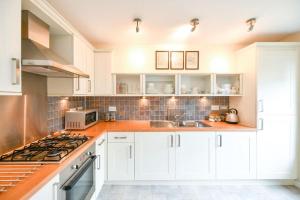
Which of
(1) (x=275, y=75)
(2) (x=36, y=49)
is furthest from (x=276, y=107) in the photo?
(2) (x=36, y=49)

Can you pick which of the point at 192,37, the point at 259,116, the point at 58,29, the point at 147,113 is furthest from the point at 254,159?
the point at 58,29

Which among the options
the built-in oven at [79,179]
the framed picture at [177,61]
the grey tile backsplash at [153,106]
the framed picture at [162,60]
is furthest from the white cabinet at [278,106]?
the built-in oven at [79,179]

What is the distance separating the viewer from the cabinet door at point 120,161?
9.39 feet

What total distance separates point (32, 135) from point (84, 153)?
652 millimetres

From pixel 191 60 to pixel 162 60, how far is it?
1.73ft

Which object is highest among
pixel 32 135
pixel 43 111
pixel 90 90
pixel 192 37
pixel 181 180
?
pixel 192 37

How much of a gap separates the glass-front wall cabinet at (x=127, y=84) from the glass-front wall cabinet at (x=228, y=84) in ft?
4.47

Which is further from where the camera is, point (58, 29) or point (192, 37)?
point (192, 37)

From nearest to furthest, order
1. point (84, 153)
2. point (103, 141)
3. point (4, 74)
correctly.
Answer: point (4, 74) < point (84, 153) < point (103, 141)

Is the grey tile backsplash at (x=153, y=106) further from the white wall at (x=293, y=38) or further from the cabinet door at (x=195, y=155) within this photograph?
the white wall at (x=293, y=38)

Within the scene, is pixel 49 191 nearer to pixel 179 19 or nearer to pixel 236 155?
pixel 179 19

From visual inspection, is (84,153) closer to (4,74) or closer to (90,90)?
(4,74)

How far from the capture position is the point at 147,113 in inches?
141

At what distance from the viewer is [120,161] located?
9.44 ft
